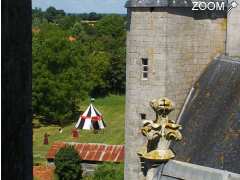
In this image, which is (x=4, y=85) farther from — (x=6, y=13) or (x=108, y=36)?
(x=108, y=36)

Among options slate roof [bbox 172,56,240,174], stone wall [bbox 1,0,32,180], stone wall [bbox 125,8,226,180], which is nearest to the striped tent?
stone wall [bbox 125,8,226,180]

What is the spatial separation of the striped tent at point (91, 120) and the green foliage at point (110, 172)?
19604 millimetres

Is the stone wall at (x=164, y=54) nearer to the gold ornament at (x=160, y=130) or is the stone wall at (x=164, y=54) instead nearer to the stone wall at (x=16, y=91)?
the gold ornament at (x=160, y=130)

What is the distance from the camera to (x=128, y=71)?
18.5 m

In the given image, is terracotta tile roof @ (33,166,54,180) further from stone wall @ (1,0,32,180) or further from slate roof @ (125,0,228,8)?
stone wall @ (1,0,32,180)

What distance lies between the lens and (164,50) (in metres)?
17.6

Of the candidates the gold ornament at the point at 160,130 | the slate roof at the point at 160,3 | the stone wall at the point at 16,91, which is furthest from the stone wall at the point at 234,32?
the stone wall at the point at 16,91

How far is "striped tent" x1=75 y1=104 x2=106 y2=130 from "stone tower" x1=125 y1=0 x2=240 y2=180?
2847 cm

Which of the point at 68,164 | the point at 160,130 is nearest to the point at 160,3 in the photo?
the point at 160,130

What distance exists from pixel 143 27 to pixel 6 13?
1595 cm

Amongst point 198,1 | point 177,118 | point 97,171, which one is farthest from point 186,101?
point 97,171

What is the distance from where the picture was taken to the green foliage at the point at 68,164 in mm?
28828

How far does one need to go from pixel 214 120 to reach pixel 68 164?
1423cm

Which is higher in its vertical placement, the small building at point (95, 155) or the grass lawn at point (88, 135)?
the small building at point (95, 155)
